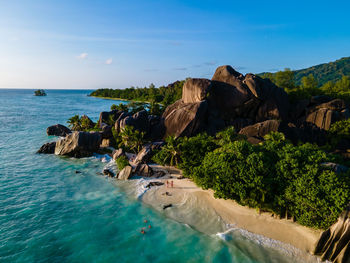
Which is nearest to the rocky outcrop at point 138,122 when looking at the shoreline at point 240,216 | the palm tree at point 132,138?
the palm tree at point 132,138

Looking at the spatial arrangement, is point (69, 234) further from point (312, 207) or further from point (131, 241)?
point (312, 207)

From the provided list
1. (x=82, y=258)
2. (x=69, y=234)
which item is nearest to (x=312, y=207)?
(x=82, y=258)

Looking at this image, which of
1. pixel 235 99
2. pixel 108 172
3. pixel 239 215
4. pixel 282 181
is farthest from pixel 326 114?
pixel 108 172

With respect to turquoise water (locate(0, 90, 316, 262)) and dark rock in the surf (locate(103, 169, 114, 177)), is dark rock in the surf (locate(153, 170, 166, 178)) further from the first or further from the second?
dark rock in the surf (locate(103, 169, 114, 177))

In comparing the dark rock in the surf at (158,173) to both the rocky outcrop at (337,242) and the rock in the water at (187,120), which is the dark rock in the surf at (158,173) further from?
the rocky outcrop at (337,242)

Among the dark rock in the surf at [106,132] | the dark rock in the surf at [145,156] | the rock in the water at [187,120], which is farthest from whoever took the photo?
the dark rock in the surf at [106,132]

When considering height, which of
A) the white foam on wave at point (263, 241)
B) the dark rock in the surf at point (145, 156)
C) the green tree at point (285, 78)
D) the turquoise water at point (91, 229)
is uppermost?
the green tree at point (285, 78)

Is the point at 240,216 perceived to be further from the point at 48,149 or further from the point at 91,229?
the point at 48,149
